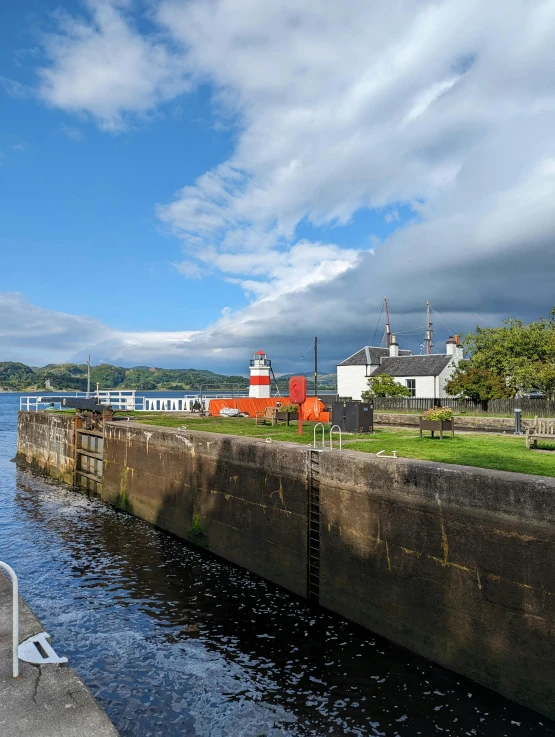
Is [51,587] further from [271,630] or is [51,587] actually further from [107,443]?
[107,443]

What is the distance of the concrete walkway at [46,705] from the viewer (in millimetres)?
4203

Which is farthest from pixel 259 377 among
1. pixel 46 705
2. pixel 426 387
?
pixel 46 705

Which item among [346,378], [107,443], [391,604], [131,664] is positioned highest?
[346,378]

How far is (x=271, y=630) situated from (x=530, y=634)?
4827 mm

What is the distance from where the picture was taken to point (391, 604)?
370 inches

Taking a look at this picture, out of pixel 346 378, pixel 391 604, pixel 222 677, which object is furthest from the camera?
pixel 346 378

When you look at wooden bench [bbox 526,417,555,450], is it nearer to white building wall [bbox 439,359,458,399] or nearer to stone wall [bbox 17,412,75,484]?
stone wall [bbox 17,412,75,484]

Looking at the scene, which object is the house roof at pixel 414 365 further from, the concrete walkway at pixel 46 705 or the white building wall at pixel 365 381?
the concrete walkway at pixel 46 705

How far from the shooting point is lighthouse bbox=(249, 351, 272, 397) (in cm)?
3725

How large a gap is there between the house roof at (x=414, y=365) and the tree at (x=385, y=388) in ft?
7.20

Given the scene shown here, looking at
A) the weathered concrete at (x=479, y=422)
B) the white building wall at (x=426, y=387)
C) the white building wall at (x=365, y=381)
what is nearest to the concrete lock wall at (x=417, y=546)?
the weathered concrete at (x=479, y=422)

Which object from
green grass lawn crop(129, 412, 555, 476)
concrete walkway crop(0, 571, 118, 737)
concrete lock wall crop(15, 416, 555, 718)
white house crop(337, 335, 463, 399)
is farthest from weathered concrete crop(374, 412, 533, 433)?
concrete walkway crop(0, 571, 118, 737)

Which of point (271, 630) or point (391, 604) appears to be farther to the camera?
point (271, 630)

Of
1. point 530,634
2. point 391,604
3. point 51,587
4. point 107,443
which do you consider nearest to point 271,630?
point 391,604
